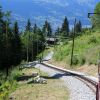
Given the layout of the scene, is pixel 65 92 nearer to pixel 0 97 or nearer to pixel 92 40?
pixel 0 97

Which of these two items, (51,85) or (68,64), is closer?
(51,85)

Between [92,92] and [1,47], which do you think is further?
[1,47]

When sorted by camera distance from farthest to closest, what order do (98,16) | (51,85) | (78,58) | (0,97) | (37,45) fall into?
(37,45)
(98,16)
(78,58)
(51,85)
(0,97)

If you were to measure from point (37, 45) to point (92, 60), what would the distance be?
340 feet

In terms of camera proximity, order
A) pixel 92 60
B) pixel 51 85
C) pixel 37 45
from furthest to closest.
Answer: pixel 37 45 → pixel 92 60 → pixel 51 85

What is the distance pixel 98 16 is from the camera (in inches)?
4200

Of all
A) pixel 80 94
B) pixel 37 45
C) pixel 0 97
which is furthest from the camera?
pixel 37 45

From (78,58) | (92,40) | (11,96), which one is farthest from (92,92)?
(92,40)

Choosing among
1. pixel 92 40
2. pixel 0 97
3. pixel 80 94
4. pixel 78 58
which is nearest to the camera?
pixel 0 97

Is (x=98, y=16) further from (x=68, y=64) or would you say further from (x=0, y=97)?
(x=0, y=97)

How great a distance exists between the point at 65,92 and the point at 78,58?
34942 mm

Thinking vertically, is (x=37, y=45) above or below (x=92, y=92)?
below

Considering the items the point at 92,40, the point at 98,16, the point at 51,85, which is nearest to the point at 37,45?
the point at 98,16

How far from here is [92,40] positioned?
8075cm
